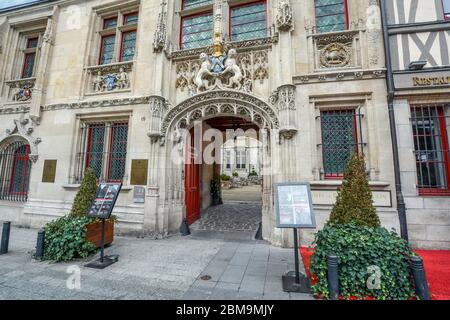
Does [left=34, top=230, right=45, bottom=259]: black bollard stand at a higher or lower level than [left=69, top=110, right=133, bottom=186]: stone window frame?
lower

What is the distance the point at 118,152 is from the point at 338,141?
7569 mm

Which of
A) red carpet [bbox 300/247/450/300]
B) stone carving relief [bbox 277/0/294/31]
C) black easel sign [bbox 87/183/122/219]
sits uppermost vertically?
stone carving relief [bbox 277/0/294/31]

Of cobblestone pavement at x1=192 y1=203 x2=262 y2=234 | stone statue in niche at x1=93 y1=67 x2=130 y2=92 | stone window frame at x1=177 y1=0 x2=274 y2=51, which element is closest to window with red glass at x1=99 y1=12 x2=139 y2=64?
stone statue in niche at x1=93 y1=67 x2=130 y2=92

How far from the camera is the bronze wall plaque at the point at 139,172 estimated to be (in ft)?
24.5

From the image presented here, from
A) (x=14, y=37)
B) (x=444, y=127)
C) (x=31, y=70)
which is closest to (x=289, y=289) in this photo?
(x=444, y=127)

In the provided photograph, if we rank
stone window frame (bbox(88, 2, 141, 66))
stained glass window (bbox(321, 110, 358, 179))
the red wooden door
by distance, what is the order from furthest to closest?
stone window frame (bbox(88, 2, 141, 66)) → the red wooden door → stained glass window (bbox(321, 110, 358, 179))

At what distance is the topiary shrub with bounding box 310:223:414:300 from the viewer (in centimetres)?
332

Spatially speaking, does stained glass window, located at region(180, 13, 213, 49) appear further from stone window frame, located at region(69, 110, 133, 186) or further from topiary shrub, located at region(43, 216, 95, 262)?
topiary shrub, located at region(43, 216, 95, 262)

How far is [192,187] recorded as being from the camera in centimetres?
891

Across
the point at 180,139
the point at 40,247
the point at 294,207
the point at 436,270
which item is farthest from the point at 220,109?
the point at 436,270

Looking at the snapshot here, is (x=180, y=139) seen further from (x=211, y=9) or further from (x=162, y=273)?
(x=211, y=9)

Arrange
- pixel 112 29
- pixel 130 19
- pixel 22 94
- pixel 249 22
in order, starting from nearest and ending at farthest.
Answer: pixel 249 22 < pixel 112 29 < pixel 130 19 < pixel 22 94

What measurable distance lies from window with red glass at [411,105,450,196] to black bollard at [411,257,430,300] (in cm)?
362
